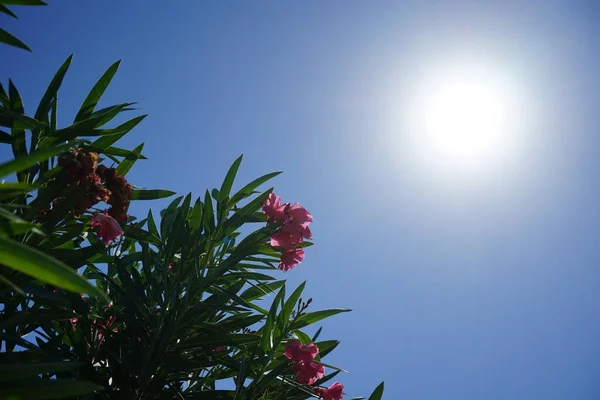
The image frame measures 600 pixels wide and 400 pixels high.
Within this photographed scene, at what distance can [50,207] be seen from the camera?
161 cm

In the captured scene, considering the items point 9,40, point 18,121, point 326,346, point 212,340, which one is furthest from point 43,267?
point 326,346

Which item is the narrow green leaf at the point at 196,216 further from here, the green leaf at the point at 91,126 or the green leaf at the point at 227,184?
the green leaf at the point at 91,126

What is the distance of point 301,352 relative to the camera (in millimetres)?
1742

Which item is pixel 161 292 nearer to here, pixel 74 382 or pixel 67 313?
pixel 67 313

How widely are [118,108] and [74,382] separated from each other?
1217 mm

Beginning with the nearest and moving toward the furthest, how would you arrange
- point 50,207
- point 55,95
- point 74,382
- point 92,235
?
point 74,382, point 50,207, point 55,95, point 92,235

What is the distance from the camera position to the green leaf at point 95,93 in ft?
6.08

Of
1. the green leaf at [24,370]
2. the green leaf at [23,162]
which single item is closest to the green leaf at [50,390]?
the green leaf at [24,370]

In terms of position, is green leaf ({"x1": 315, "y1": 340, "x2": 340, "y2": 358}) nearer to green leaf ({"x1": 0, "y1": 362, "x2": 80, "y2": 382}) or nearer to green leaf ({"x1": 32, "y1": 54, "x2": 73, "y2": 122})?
green leaf ({"x1": 0, "y1": 362, "x2": 80, "y2": 382})

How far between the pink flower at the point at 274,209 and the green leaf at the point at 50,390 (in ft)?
3.75

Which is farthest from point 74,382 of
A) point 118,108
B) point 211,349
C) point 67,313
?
point 118,108

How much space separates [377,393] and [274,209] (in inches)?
31.9

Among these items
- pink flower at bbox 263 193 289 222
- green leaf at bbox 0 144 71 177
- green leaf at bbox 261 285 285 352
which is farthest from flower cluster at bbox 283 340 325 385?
green leaf at bbox 0 144 71 177

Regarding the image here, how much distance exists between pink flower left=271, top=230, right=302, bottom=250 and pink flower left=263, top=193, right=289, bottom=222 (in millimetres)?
60
